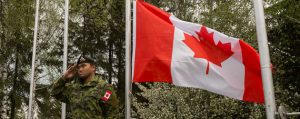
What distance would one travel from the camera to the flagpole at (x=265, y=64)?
4199mm

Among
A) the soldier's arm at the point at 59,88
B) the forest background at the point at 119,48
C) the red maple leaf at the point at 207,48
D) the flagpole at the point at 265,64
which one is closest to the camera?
the flagpole at the point at 265,64

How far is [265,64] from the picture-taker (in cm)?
437

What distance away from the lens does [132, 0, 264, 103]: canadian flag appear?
4.87m

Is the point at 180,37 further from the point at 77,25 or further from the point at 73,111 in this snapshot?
the point at 77,25

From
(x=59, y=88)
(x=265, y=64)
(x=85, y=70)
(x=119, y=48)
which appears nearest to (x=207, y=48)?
(x=265, y=64)

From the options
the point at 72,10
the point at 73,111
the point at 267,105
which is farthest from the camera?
the point at 72,10

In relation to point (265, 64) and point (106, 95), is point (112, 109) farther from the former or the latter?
point (265, 64)

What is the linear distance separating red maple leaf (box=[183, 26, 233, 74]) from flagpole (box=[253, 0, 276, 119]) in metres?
0.58

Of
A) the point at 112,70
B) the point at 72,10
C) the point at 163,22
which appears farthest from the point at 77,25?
the point at 163,22

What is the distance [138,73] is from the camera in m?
5.28

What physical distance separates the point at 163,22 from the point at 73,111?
1.52m

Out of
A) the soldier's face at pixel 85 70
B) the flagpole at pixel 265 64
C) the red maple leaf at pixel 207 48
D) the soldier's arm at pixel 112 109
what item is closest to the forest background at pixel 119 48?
the red maple leaf at pixel 207 48

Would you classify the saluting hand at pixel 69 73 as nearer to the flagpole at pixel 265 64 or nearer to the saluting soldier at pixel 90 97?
Result: the saluting soldier at pixel 90 97

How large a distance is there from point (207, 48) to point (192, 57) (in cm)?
20
